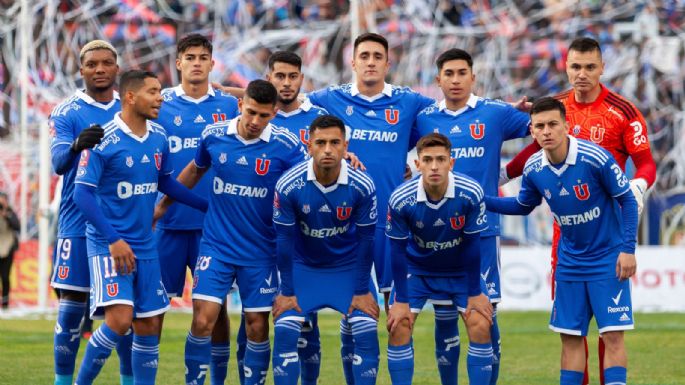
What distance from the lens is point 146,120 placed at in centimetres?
923

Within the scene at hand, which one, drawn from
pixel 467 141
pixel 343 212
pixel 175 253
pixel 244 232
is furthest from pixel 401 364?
pixel 175 253

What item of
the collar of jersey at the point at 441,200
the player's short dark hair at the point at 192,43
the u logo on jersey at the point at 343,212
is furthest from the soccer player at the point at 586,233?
the player's short dark hair at the point at 192,43

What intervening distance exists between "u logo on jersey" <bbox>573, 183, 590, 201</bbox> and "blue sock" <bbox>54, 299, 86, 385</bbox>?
378 centimetres

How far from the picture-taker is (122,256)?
28.7 ft

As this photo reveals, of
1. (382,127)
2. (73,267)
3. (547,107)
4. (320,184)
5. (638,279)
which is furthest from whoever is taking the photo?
(638,279)

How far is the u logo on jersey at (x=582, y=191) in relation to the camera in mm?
8992

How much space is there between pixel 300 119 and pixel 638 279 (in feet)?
40.3

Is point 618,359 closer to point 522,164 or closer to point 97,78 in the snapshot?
point 522,164

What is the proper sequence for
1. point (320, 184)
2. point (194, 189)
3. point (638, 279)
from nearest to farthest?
point (320, 184)
point (194, 189)
point (638, 279)

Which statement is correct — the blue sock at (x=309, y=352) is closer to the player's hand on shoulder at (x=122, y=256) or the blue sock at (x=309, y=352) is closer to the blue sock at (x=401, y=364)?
the blue sock at (x=401, y=364)

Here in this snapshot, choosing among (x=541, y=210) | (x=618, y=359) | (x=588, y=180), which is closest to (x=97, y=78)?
(x=588, y=180)

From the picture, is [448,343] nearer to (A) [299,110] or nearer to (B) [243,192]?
(B) [243,192]

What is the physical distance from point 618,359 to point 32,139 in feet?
64.9

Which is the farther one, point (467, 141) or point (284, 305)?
point (467, 141)
